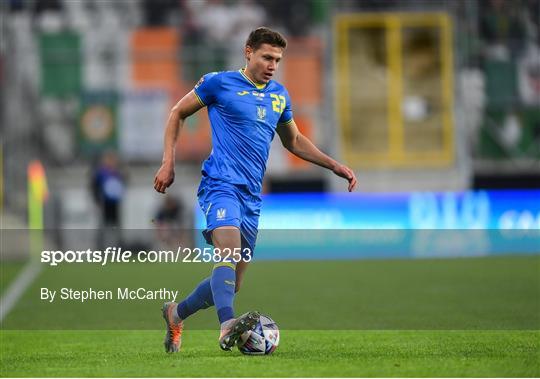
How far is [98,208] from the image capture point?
24203 mm

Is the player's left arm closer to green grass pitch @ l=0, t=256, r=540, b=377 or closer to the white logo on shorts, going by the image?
the white logo on shorts

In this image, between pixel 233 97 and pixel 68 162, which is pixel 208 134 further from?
pixel 233 97

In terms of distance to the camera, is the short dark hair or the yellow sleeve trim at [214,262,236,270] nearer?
the yellow sleeve trim at [214,262,236,270]

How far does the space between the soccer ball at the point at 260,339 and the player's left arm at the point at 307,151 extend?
4.00 feet

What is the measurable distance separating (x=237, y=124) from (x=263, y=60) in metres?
0.44

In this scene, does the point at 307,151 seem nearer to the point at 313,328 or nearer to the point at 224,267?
the point at 224,267

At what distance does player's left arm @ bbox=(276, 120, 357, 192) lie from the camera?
8.69 m

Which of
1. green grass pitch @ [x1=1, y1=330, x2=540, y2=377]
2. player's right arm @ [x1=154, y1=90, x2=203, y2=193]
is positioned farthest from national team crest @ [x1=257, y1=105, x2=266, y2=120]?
green grass pitch @ [x1=1, y1=330, x2=540, y2=377]

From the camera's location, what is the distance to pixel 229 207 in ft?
26.2

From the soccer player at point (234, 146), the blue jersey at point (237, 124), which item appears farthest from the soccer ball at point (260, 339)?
the blue jersey at point (237, 124)

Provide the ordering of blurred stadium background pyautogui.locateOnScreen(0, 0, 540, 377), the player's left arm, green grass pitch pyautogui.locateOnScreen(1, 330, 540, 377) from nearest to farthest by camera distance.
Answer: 1. green grass pitch pyautogui.locateOnScreen(1, 330, 540, 377)
2. the player's left arm
3. blurred stadium background pyautogui.locateOnScreen(0, 0, 540, 377)

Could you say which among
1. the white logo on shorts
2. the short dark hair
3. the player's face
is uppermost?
the short dark hair

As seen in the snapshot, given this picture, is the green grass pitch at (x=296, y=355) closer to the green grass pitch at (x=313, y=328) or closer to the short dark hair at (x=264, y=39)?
the green grass pitch at (x=313, y=328)

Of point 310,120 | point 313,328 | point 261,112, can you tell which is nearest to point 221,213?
point 261,112
